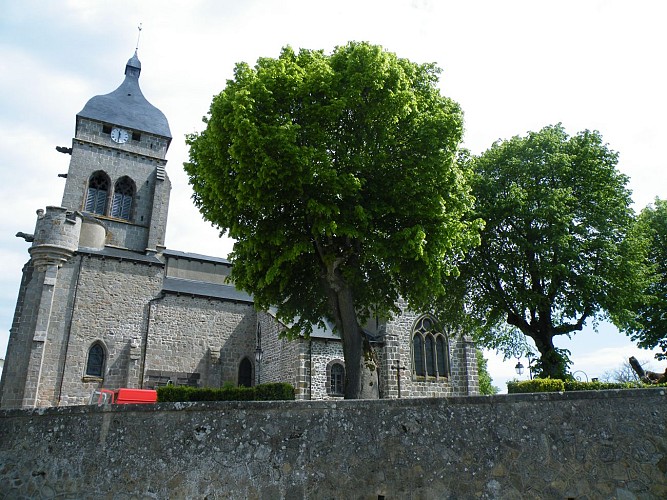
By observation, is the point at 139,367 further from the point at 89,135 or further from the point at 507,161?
the point at 507,161

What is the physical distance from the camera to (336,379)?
2320 cm

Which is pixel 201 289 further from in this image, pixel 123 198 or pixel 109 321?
pixel 123 198

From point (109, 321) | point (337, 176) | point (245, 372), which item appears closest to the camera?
point (337, 176)

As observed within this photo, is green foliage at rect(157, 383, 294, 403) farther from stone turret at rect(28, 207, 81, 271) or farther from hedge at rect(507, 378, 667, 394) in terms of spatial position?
stone turret at rect(28, 207, 81, 271)

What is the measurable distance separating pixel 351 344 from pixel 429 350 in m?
12.0

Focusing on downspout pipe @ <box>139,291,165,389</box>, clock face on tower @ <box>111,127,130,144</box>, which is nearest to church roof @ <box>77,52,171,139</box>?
clock face on tower @ <box>111,127,130,144</box>

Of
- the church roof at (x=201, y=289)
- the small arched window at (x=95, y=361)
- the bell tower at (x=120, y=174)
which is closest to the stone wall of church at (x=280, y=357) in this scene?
the church roof at (x=201, y=289)

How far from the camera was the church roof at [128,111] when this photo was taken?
113 feet

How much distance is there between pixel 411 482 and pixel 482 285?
52.0 feet

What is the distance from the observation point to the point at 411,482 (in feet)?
22.4

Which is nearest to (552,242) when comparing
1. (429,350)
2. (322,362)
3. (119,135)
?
(429,350)

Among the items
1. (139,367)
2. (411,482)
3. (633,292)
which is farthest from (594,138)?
(139,367)

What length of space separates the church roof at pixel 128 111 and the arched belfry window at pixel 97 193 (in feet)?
14.4

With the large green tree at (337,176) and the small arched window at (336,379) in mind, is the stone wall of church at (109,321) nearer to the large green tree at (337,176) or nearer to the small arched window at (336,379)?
the small arched window at (336,379)
